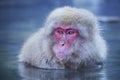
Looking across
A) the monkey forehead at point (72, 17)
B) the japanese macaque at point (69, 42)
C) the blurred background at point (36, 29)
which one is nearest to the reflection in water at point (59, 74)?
the blurred background at point (36, 29)

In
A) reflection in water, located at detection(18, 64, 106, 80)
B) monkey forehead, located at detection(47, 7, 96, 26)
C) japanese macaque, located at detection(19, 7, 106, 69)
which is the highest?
monkey forehead, located at detection(47, 7, 96, 26)

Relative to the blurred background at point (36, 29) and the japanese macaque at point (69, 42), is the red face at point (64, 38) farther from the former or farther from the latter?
the blurred background at point (36, 29)

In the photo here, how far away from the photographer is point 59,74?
25.1ft

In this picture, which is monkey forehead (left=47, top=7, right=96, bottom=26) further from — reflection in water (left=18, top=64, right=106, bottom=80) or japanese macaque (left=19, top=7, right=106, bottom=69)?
reflection in water (left=18, top=64, right=106, bottom=80)

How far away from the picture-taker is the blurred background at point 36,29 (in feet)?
24.8

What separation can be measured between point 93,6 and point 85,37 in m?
6.78

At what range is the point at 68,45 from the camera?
310 inches

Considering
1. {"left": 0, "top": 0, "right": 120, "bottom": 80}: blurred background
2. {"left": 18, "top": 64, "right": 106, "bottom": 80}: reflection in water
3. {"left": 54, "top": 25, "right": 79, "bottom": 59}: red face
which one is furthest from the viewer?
{"left": 54, "top": 25, "right": 79, "bottom": 59}: red face

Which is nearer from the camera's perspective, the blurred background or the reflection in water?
the reflection in water

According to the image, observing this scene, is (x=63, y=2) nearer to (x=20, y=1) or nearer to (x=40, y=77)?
(x=20, y=1)

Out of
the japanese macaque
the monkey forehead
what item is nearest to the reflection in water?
the japanese macaque

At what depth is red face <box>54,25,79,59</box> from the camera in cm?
784

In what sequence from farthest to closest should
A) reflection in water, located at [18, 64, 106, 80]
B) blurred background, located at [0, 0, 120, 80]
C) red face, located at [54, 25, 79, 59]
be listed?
red face, located at [54, 25, 79, 59] < blurred background, located at [0, 0, 120, 80] < reflection in water, located at [18, 64, 106, 80]

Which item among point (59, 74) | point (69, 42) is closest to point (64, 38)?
point (69, 42)
